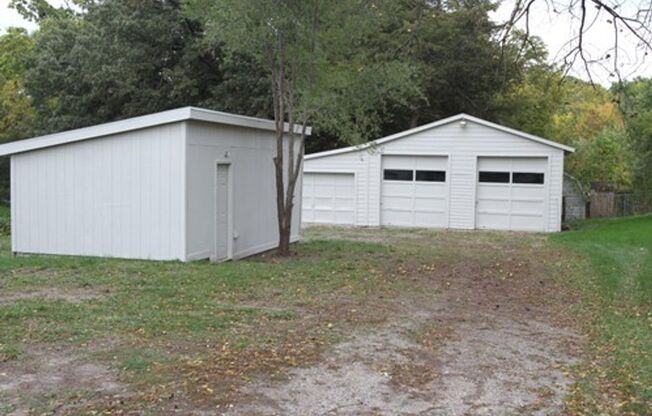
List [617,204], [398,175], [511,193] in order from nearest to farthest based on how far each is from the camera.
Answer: [511,193] < [398,175] < [617,204]

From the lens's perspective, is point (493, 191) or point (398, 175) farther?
point (398, 175)

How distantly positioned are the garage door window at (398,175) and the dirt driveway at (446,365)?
12334 mm

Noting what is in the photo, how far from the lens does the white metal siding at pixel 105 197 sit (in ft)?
37.4

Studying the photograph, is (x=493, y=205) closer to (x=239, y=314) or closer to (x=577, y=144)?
(x=577, y=144)

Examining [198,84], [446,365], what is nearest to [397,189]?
[198,84]

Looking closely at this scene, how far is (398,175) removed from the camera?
72.0 feet

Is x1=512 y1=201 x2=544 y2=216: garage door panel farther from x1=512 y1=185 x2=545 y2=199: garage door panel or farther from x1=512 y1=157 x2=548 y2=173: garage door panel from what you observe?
x1=512 y1=157 x2=548 y2=173: garage door panel

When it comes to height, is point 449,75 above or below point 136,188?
above

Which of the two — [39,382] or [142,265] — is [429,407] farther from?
[142,265]

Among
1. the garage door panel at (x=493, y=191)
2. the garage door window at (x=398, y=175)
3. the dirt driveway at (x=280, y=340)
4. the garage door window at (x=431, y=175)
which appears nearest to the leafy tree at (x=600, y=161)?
the garage door panel at (x=493, y=191)

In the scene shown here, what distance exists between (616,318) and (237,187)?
7.41 meters

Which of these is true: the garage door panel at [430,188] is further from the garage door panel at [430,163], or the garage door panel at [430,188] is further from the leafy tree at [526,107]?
the leafy tree at [526,107]

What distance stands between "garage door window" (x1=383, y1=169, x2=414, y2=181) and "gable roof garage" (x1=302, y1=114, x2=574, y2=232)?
3cm

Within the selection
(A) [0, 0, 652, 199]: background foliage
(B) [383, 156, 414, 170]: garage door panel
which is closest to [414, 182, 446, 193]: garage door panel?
(B) [383, 156, 414, 170]: garage door panel
